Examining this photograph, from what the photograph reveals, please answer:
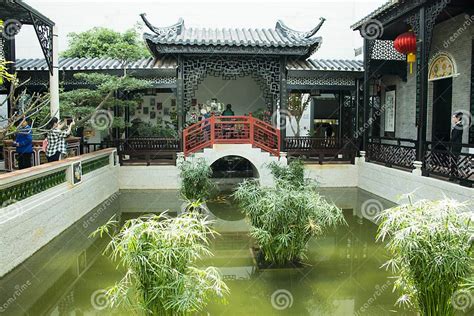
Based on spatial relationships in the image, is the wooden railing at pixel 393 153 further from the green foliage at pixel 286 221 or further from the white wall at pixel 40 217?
the white wall at pixel 40 217

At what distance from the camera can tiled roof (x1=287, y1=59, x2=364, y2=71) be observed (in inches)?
468

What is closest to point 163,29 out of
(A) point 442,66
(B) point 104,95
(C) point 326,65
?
(B) point 104,95

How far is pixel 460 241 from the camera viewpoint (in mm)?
3383

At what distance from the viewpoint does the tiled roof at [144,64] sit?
1138 cm

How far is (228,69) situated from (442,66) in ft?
17.7

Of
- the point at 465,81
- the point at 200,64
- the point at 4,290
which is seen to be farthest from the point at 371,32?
the point at 4,290

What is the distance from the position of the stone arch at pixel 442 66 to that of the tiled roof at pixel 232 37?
2917mm

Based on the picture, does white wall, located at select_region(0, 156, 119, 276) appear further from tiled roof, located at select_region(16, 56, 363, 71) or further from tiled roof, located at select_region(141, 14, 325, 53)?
tiled roof, located at select_region(141, 14, 325, 53)

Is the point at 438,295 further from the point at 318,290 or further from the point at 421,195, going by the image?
the point at 421,195

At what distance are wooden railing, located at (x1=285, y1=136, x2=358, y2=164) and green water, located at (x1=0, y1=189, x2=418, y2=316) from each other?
189 inches

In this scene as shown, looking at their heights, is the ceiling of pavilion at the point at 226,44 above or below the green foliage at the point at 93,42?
below

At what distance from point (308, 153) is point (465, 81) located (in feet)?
14.3

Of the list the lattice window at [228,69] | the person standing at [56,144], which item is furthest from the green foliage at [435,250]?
the lattice window at [228,69]

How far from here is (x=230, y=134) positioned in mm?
11188
